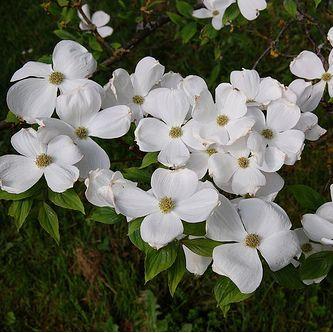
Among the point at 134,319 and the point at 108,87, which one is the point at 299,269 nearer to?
the point at 108,87

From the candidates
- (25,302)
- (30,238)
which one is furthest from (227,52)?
(25,302)

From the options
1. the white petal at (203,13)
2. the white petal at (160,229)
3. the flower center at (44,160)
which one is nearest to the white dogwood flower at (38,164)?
the flower center at (44,160)

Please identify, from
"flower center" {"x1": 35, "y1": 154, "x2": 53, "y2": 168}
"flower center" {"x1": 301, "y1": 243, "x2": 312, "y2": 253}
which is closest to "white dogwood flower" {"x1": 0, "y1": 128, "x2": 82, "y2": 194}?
"flower center" {"x1": 35, "y1": 154, "x2": 53, "y2": 168}

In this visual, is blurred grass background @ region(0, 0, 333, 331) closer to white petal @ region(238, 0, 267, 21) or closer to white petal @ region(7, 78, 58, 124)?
white petal @ region(238, 0, 267, 21)

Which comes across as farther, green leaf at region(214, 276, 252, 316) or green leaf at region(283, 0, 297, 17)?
green leaf at region(283, 0, 297, 17)

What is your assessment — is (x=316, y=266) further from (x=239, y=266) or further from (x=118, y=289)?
(x=118, y=289)
